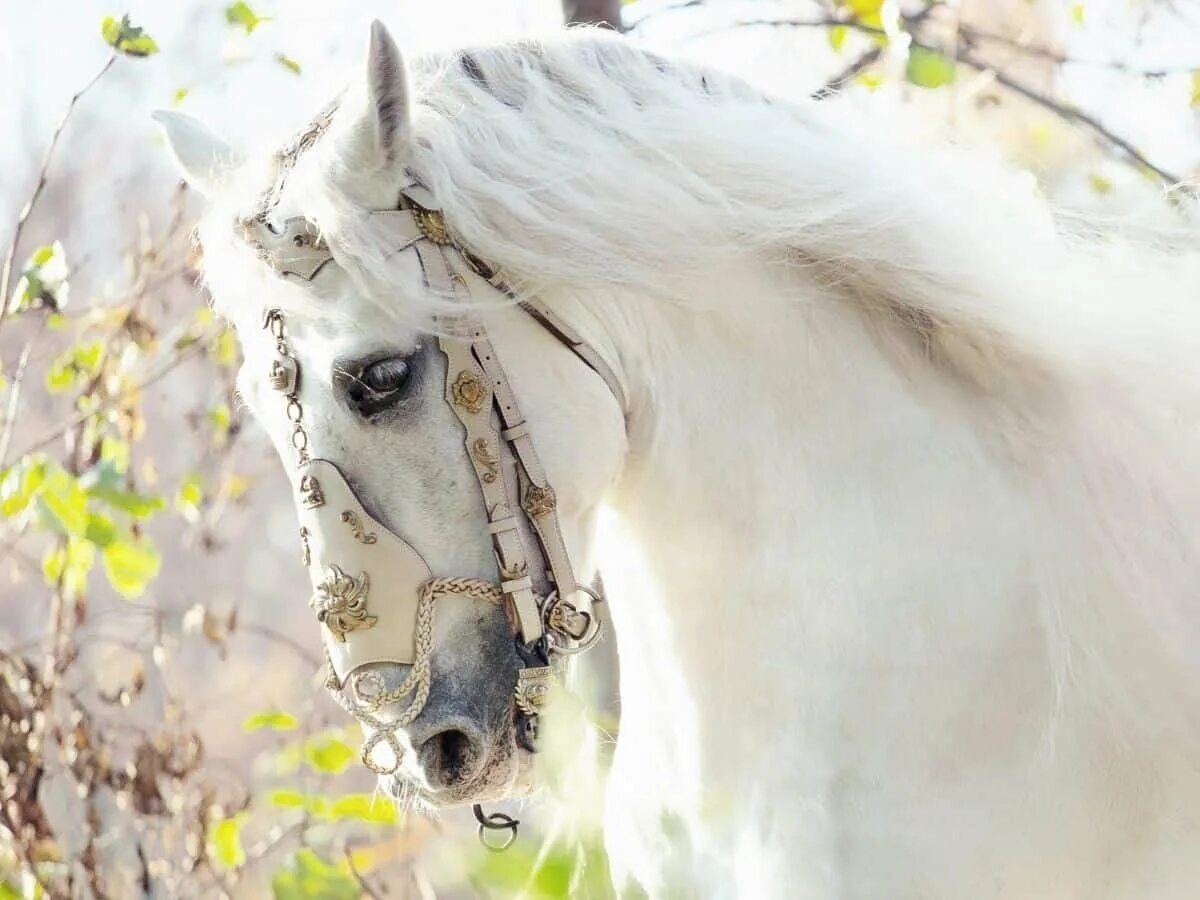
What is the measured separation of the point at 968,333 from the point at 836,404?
0.57 ft

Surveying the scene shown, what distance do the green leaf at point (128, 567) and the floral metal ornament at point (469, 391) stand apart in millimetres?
1262

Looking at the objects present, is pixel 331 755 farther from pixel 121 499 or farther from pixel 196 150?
pixel 196 150

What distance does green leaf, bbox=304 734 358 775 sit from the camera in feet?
9.04

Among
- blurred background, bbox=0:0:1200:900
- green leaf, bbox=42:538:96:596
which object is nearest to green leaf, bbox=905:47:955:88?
blurred background, bbox=0:0:1200:900

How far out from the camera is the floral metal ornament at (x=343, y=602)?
1468 millimetres

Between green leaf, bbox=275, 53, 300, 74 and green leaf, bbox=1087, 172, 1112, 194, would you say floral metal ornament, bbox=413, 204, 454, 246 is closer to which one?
green leaf, bbox=1087, 172, 1112, 194

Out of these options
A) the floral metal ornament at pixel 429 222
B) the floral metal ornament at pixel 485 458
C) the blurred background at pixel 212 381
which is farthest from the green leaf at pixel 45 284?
the floral metal ornament at pixel 485 458

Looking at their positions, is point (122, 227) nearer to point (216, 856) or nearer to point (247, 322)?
point (216, 856)

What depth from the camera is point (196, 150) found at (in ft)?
5.91

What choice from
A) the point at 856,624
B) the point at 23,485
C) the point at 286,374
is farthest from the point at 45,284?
the point at 856,624

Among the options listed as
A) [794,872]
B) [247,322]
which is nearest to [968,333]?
[794,872]

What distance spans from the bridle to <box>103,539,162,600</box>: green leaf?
1120 mm

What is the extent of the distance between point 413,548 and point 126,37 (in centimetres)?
163

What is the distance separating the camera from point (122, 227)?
4121 millimetres
